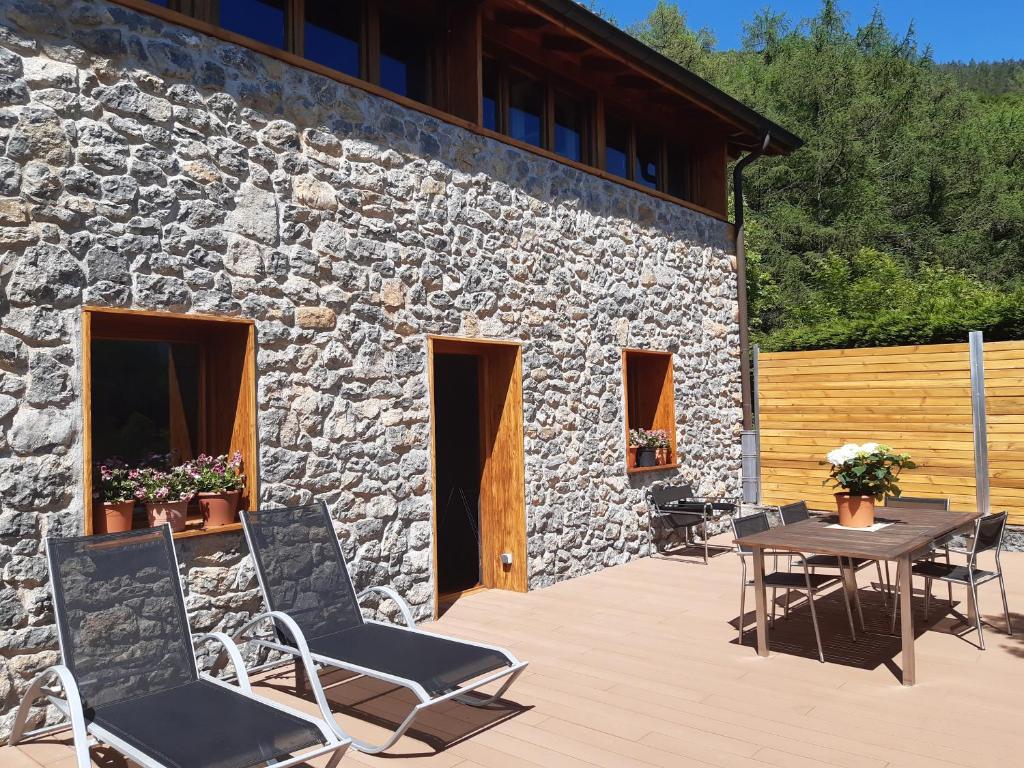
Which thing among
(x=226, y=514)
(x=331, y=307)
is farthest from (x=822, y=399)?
(x=226, y=514)

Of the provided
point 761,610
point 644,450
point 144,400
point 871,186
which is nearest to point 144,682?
point 144,400

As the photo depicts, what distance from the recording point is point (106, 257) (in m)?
4.30

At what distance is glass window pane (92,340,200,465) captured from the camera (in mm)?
4621

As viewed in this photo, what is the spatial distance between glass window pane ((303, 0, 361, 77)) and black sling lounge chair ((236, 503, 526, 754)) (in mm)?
3195

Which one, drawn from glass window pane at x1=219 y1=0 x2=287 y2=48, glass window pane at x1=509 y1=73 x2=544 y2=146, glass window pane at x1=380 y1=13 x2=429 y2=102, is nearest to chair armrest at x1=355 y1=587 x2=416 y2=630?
glass window pane at x1=219 y1=0 x2=287 y2=48

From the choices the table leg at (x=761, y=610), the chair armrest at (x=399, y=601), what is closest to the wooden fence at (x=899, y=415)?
the table leg at (x=761, y=610)

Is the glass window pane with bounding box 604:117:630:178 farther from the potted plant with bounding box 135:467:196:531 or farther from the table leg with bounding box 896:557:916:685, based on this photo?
the potted plant with bounding box 135:467:196:531

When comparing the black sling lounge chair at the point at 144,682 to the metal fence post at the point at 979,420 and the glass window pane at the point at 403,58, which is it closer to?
the glass window pane at the point at 403,58

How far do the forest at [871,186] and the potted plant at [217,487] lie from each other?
47.1 ft

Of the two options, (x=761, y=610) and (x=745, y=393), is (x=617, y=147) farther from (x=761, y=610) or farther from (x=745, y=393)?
(x=761, y=610)

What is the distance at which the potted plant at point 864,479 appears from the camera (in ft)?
17.7

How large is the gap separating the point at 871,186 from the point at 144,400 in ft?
59.0

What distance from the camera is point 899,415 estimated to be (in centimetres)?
909

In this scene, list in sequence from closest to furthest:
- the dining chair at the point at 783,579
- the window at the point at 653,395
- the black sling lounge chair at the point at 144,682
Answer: the black sling lounge chair at the point at 144,682 → the dining chair at the point at 783,579 → the window at the point at 653,395
